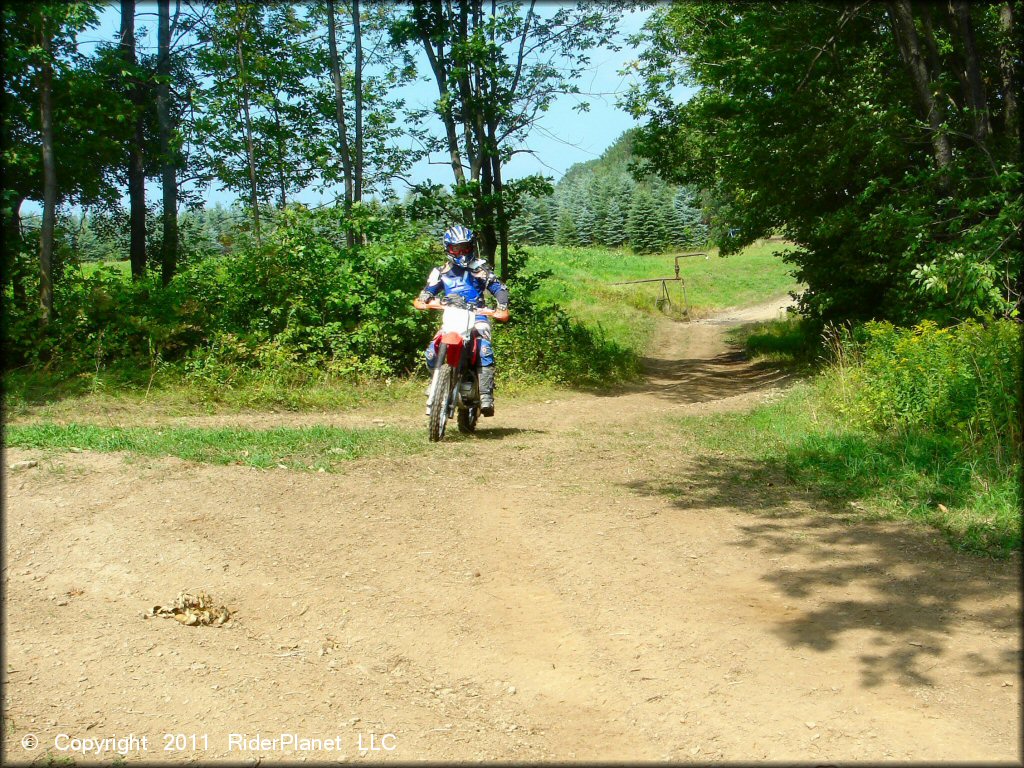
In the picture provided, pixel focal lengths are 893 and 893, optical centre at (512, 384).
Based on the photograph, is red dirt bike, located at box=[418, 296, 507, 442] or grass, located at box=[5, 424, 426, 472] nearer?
grass, located at box=[5, 424, 426, 472]

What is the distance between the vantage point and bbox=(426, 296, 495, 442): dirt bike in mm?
9203

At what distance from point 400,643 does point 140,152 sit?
18896 millimetres

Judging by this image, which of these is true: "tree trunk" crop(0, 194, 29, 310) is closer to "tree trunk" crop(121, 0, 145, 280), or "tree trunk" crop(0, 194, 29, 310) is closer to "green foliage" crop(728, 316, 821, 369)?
"tree trunk" crop(121, 0, 145, 280)

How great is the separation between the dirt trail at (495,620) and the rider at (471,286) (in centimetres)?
189

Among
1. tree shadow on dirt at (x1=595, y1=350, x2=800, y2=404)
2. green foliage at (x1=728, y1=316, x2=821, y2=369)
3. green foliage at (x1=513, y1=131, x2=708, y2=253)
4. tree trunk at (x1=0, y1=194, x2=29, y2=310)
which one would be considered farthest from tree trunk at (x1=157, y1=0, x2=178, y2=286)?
green foliage at (x1=513, y1=131, x2=708, y2=253)

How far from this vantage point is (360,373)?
14.6 meters

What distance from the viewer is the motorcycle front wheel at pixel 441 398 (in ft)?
30.5

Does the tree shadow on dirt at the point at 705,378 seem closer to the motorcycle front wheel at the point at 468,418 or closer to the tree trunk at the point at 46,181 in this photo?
the motorcycle front wheel at the point at 468,418

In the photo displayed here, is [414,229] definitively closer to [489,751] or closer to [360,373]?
[360,373]

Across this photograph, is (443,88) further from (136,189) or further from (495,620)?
(495,620)

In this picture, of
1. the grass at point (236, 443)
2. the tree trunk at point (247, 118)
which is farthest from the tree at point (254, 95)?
the grass at point (236, 443)

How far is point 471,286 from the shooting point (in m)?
9.70

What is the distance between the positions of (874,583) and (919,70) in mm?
11130

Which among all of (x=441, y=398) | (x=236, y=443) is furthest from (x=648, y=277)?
(x=236, y=443)
